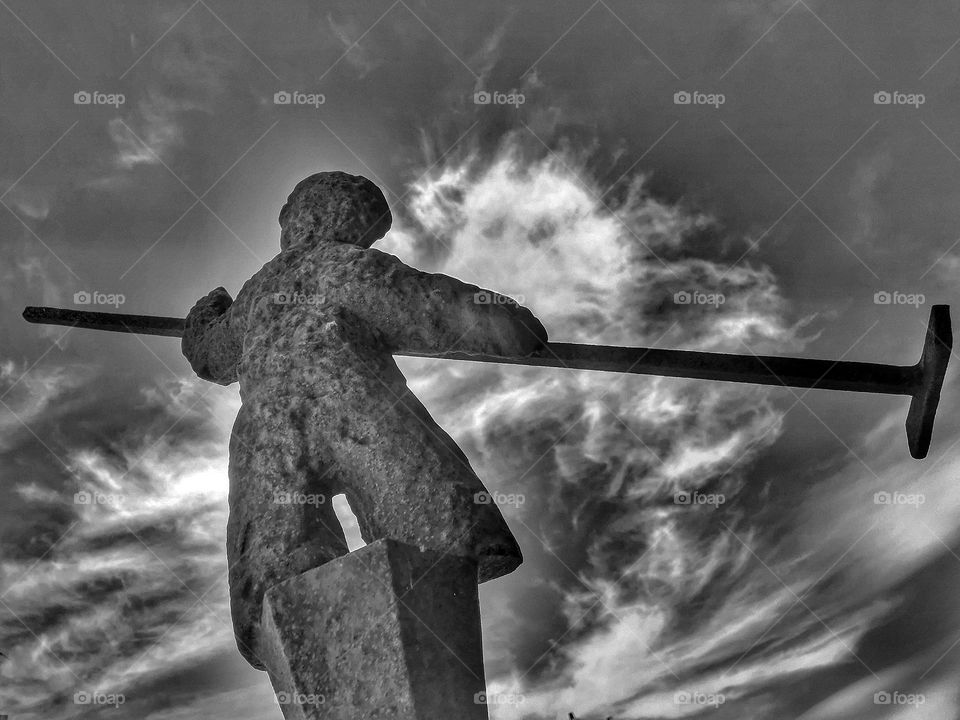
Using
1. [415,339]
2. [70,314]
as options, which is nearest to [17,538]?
[70,314]

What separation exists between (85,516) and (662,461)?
5.70 metres

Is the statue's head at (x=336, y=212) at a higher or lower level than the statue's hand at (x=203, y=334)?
higher

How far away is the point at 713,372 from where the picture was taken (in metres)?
4.43

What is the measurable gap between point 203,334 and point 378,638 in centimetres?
223

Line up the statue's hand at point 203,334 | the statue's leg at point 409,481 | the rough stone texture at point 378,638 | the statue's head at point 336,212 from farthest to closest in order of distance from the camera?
the statue's hand at point 203,334, the statue's head at point 336,212, the statue's leg at point 409,481, the rough stone texture at point 378,638

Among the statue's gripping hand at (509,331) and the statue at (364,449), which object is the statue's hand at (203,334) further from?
the statue's gripping hand at (509,331)

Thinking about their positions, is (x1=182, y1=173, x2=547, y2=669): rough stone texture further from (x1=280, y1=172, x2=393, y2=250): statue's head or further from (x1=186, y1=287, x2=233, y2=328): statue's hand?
(x1=186, y1=287, x2=233, y2=328): statue's hand

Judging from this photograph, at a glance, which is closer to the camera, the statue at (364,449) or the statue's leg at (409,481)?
the statue at (364,449)

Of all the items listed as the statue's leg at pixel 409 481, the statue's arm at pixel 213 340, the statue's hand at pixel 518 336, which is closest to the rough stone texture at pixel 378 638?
the statue's leg at pixel 409 481

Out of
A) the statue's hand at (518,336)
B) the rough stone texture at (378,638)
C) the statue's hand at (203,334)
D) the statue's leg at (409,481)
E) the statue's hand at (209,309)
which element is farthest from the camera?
the statue's hand at (209,309)

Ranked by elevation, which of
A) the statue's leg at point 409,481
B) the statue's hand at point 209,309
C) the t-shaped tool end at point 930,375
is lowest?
the statue's leg at point 409,481

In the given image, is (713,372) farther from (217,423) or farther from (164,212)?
(164,212)

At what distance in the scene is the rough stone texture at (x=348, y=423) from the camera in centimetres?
323

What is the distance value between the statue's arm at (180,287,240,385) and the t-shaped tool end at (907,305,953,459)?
358 cm
